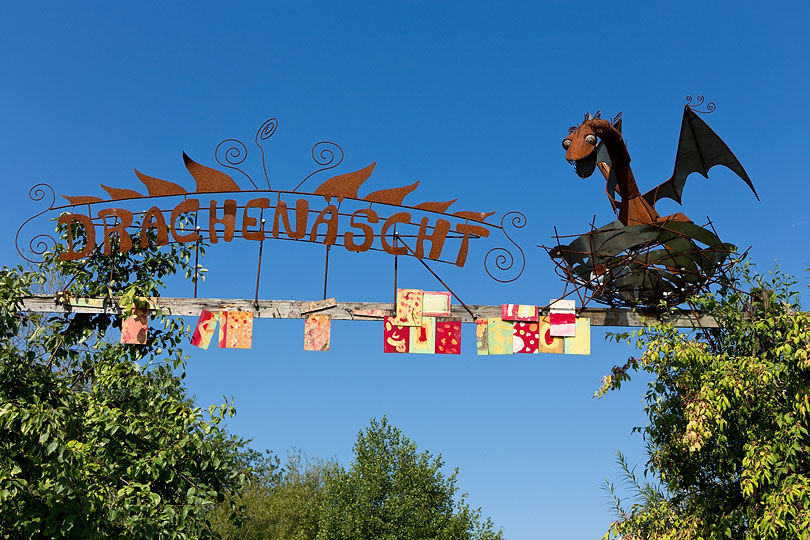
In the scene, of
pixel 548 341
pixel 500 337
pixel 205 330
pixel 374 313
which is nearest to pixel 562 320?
pixel 548 341

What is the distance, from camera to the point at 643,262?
12086 mm

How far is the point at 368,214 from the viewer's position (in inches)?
478

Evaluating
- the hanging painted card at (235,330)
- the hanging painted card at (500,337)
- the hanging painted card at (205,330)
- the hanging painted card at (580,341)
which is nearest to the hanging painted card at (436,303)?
the hanging painted card at (500,337)

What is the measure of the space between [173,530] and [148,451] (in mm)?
1390

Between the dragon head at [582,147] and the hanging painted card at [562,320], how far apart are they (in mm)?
2534

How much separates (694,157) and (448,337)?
204 inches

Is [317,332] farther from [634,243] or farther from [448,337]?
[634,243]

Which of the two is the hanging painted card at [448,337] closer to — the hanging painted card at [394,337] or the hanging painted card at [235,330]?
the hanging painted card at [394,337]

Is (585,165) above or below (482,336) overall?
above

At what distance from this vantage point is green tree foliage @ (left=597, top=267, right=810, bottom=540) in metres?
11.0

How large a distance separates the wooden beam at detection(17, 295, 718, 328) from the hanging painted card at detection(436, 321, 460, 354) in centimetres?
17

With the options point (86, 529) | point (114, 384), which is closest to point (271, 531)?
point (114, 384)

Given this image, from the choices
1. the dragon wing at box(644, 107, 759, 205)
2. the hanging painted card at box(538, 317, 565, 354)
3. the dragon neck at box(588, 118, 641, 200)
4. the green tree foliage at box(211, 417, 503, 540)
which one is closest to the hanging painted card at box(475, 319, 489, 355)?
the hanging painted card at box(538, 317, 565, 354)

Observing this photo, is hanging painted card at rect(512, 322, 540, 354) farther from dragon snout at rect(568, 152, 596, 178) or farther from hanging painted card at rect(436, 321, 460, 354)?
dragon snout at rect(568, 152, 596, 178)
